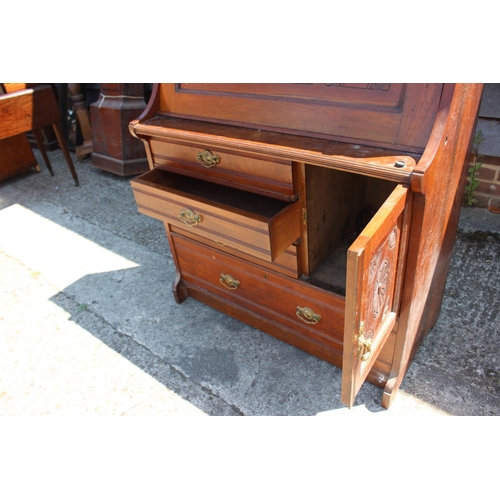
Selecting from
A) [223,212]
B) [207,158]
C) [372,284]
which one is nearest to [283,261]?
[223,212]

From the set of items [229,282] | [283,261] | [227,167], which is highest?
[227,167]

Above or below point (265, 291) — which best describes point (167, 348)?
below

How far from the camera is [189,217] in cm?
168

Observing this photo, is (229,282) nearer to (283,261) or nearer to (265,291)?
(265,291)

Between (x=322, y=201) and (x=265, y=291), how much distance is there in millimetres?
499

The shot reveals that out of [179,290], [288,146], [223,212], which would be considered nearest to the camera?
[288,146]

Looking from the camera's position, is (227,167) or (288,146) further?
(227,167)

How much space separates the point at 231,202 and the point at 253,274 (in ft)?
1.12

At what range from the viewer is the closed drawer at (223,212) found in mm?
1488

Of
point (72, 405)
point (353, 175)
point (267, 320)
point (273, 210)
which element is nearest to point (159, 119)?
point (273, 210)

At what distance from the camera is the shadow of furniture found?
3.19m

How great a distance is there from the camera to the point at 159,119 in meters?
1.80

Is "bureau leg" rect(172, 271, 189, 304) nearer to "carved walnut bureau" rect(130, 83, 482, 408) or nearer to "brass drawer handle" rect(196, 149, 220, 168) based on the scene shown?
"carved walnut bureau" rect(130, 83, 482, 408)

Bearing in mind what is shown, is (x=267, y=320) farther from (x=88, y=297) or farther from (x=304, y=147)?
(x=88, y=297)
